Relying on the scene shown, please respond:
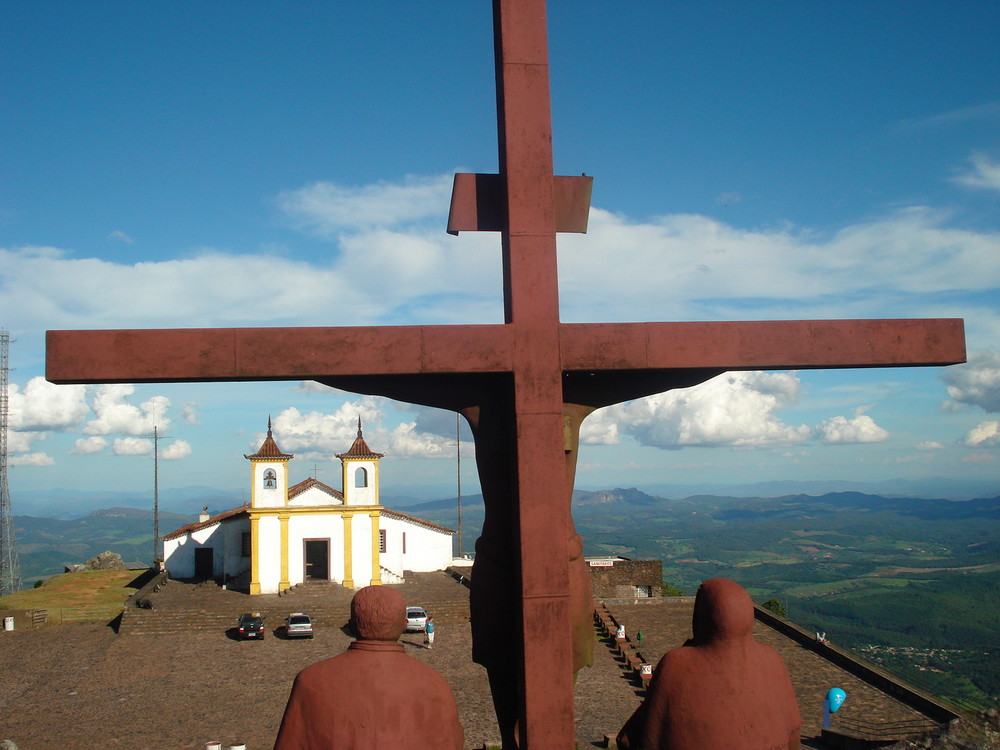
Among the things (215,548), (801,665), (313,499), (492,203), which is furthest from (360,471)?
(492,203)

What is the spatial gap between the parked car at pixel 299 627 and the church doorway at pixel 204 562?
15.2 meters

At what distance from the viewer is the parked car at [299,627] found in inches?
1144

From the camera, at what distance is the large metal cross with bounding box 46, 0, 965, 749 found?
15.6ft

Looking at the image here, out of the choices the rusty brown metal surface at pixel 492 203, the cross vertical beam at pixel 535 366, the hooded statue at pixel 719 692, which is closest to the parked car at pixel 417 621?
the cross vertical beam at pixel 535 366

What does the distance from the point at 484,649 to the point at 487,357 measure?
202 cm

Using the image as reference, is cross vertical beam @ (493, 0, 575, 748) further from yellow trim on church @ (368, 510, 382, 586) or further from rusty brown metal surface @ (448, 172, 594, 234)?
yellow trim on church @ (368, 510, 382, 586)

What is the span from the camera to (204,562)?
42812 mm

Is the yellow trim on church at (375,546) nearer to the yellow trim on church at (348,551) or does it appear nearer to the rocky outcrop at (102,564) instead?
the yellow trim on church at (348,551)

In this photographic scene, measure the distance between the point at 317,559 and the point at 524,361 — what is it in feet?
119

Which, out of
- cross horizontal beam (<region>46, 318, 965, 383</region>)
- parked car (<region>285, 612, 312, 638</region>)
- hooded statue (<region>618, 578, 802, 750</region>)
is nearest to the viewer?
hooded statue (<region>618, 578, 802, 750</region>)

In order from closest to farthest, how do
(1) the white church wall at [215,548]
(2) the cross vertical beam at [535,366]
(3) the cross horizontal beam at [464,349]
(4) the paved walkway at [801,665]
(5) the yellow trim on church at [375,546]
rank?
(3) the cross horizontal beam at [464,349] < (2) the cross vertical beam at [535,366] < (4) the paved walkway at [801,665] < (5) the yellow trim on church at [375,546] < (1) the white church wall at [215,548]

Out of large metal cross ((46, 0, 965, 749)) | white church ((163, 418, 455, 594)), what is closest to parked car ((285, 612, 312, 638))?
white church ((163, 418, 455, 594))

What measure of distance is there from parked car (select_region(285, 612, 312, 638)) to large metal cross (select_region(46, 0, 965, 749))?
84.8 feet

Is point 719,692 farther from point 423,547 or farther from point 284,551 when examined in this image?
point 423,547
